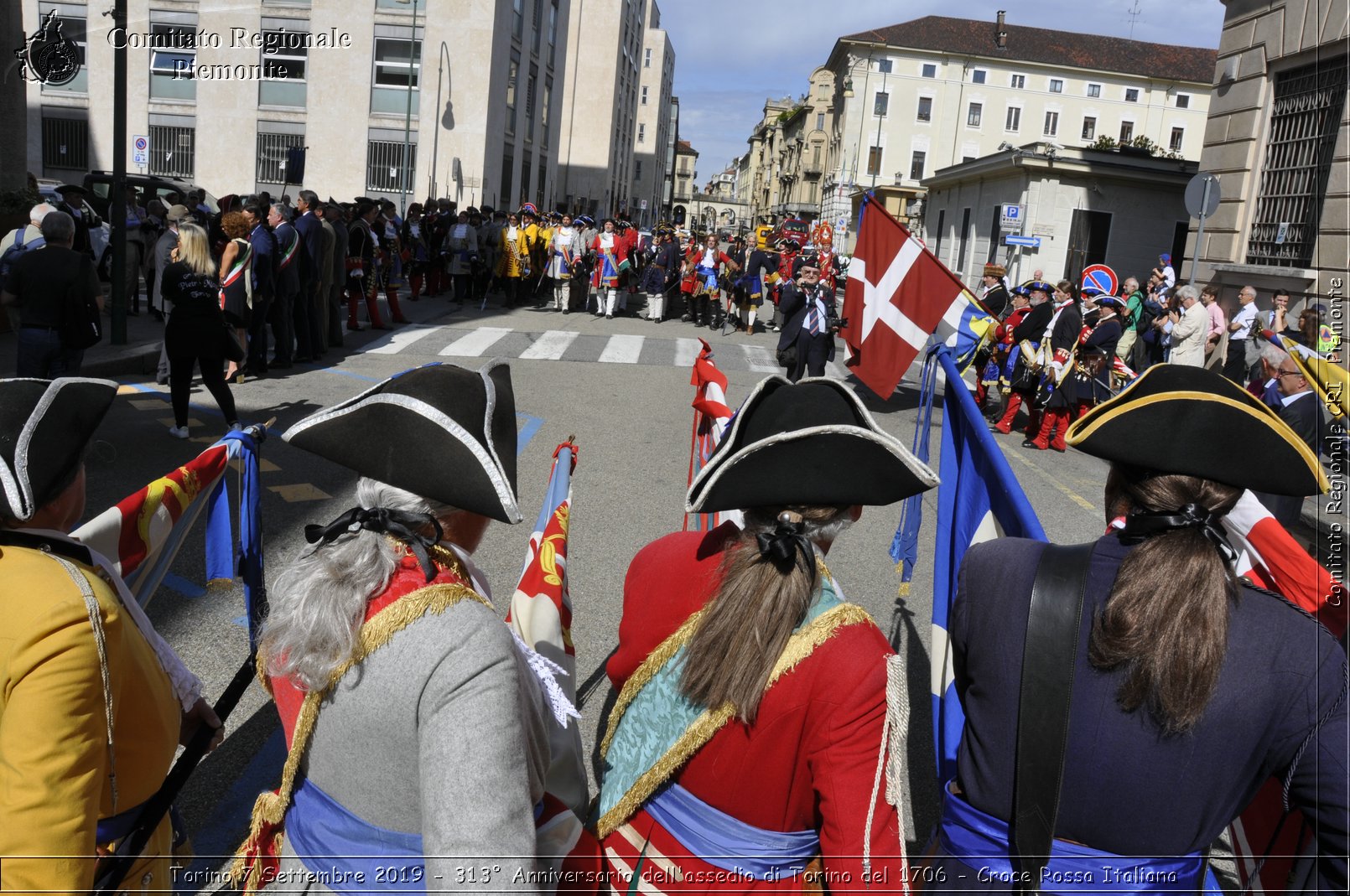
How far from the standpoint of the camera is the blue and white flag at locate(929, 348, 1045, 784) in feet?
9.71

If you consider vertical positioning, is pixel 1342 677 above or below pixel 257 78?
below

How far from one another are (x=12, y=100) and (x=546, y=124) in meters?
33.3

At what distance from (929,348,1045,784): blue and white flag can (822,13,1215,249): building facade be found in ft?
244

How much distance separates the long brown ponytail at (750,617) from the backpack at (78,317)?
7.78 meters

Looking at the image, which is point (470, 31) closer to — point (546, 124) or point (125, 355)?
point (546, 124)

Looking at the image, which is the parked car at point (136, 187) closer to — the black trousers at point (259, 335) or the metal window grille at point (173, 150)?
the black trousers at point (259, 335)

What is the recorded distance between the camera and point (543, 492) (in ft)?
25.4

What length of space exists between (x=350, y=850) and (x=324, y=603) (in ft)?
1.53

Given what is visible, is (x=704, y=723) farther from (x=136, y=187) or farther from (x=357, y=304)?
(x=136, y=187)

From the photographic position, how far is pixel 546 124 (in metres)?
45.9

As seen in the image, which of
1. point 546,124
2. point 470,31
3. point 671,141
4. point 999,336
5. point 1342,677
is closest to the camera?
point 1342,677

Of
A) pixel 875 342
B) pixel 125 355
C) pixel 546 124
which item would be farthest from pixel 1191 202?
pixel 546 124

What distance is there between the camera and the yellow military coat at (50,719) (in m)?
1.61

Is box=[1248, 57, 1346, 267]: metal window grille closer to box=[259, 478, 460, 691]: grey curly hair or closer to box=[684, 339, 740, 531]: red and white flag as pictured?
box=[684, 339, 740, 531]: red and white flag
